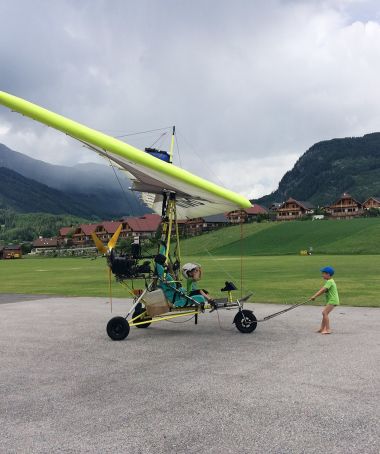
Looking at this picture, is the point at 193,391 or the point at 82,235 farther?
the point at 82,235

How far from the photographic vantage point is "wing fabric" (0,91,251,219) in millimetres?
8398

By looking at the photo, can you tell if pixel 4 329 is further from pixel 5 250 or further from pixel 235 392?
pixel 5 250

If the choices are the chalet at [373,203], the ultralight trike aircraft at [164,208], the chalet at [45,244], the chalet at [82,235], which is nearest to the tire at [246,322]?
Result: the ultralight trike aircraft at [164,208]

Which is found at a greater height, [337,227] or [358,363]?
[337,227]

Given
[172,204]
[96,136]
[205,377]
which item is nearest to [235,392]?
[205,377]

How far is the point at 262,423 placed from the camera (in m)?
5.09

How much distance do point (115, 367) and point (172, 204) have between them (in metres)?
4.94

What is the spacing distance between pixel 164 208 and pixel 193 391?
238 inches

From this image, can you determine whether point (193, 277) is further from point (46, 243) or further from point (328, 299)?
point (46, 243)

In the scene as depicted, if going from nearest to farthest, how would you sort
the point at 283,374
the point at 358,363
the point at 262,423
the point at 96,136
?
1. the point at 262,423
2. the point at 283,374
3. the point at 358,363
4. the point at 96,136

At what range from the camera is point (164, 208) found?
1155cm

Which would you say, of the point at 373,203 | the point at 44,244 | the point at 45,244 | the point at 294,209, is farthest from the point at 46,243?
the point at 373,203

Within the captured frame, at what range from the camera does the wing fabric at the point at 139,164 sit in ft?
27.6

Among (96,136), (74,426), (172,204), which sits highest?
(96,136)
